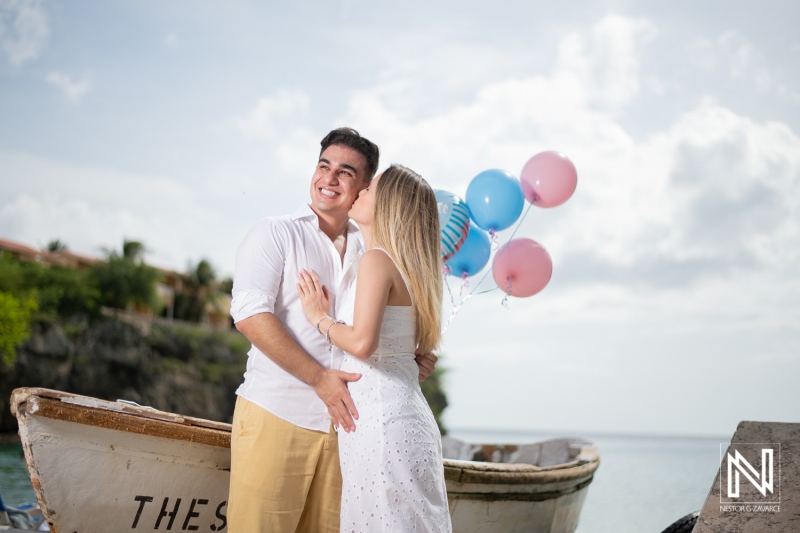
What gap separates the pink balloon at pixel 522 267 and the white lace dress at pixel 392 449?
102 inches

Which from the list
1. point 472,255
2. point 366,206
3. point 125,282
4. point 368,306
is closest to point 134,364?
point 125,282

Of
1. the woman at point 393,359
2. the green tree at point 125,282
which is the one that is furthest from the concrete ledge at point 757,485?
the green tree at point 125,282

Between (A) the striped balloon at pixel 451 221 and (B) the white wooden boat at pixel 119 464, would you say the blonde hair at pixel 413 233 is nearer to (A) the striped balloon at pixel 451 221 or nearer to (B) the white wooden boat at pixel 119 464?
(B) the white wooden boat at pixel 119 464

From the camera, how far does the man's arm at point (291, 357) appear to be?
260 centimetres

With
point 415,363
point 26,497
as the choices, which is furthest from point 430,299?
point 26,497

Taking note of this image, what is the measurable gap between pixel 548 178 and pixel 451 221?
0.84 metres

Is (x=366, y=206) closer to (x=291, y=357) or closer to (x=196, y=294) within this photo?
(x=291, y=357)

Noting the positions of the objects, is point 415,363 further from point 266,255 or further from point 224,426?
point 224,426

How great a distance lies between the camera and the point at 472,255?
5293 millimetres

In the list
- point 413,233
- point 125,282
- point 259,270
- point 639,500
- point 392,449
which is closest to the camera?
point 392,449

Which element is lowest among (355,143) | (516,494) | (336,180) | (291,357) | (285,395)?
(516,494)

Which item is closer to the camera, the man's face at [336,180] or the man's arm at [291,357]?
the man's arm at [291,357]

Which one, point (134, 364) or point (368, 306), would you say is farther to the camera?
point (134, 364)

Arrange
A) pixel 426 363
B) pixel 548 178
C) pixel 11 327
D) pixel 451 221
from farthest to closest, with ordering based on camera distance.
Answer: pixel 11 327 < pixel 548 178 < pixel 451 221 < pixel 426 363
